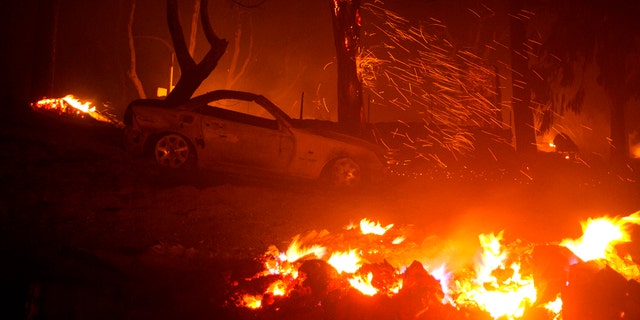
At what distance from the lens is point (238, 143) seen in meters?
8.33

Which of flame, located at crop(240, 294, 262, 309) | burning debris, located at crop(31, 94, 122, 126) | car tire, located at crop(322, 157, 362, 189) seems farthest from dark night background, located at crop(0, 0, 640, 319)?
burning debris, located at crop(31, 94, 122, 126)

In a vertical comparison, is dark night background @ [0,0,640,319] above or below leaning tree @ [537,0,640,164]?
below

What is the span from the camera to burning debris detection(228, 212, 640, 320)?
354cm

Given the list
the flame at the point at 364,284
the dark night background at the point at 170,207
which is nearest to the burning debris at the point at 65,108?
the dark night background at the point at 170,207

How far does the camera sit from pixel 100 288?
4.01 metres

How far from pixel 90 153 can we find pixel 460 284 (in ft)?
21.3

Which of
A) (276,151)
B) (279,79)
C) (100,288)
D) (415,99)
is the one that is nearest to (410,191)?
(276,151)

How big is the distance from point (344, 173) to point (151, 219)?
13.2 feet

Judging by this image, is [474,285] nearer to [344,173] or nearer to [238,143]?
[344,173]

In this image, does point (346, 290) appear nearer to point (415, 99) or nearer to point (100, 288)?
point (100, 288)

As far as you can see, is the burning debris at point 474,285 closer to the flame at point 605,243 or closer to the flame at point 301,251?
the flame at point 605,243

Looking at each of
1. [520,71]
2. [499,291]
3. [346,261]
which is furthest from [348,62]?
[499,291]

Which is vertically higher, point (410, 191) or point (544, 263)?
point (544, 263)

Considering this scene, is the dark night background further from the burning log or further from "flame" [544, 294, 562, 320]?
"flame" [544, 294, 562, 320]
